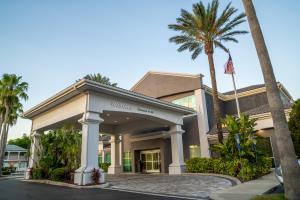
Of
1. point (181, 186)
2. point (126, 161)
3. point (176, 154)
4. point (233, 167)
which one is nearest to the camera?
point (181, 186)

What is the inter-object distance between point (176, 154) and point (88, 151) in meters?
9.77

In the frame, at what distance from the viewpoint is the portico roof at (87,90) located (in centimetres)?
1439

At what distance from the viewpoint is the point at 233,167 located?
53.9ft

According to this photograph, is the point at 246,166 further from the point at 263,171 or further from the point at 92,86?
the point at 92,86

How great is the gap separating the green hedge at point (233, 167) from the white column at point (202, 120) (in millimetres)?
3079

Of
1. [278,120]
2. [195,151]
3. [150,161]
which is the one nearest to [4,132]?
[150,161]

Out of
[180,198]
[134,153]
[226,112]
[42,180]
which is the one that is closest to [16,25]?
[42,180]

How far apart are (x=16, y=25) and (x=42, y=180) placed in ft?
38.0

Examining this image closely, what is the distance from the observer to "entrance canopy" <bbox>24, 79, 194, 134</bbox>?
14922 mm

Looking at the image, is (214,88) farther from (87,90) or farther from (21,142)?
(21,142)

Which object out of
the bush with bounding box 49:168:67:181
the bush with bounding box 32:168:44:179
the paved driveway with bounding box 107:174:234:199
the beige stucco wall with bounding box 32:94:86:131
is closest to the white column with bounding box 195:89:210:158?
the paved driveway with bounding box 107:174:234:199

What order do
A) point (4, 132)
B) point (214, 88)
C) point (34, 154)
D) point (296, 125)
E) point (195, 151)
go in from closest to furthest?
point (296, 125) < point (214, 88) < point (34, 154) < point (195, 151) < point (4, 132)

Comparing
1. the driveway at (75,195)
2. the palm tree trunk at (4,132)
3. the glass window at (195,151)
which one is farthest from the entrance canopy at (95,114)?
the palm tree trunk at (4,132)

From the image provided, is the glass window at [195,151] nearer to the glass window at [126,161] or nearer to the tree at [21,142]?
the glass window at [126,161]
